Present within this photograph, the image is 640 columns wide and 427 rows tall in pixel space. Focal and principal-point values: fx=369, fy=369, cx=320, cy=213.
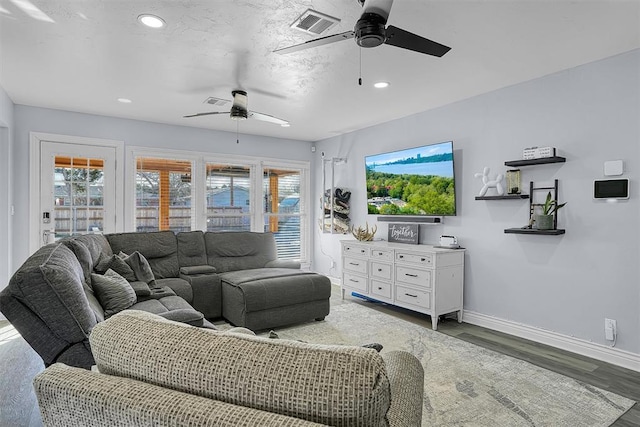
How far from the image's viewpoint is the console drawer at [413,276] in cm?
393

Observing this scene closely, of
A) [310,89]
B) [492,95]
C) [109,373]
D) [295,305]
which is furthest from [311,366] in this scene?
[492,95]

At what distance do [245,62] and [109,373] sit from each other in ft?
9.01

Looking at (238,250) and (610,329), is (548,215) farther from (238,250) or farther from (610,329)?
(238,250)

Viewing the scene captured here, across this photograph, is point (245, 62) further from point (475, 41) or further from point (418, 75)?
point (475, 41)

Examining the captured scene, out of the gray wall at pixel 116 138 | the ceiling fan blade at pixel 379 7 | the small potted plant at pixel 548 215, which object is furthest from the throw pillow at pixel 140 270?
the small potted plant at pixel 548 215

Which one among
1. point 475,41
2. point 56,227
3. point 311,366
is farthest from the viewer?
point 56,227

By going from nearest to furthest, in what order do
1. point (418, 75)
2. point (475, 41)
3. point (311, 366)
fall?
1. point (311, 366)
2. point (475, 41)
3. point (418, 75)

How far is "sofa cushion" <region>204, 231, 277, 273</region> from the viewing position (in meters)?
4.62

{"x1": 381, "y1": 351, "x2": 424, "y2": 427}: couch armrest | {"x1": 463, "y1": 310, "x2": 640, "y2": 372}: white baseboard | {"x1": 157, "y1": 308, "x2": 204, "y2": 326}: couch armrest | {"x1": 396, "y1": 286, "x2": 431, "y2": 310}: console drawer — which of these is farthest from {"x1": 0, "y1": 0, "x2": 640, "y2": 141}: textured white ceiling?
{"x1": 463, "y1": 310, "x2": 640, "y2": 372}: white baseboard

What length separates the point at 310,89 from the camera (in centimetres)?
379

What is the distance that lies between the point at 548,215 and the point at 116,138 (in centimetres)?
515

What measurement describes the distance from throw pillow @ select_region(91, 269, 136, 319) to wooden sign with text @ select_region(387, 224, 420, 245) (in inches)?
128

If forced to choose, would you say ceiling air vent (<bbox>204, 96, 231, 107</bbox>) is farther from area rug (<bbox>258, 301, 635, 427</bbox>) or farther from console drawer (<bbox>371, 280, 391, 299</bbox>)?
console drawer (<bbox>371, 280, 391, 299</bbox>)

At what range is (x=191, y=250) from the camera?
4.46 meters
